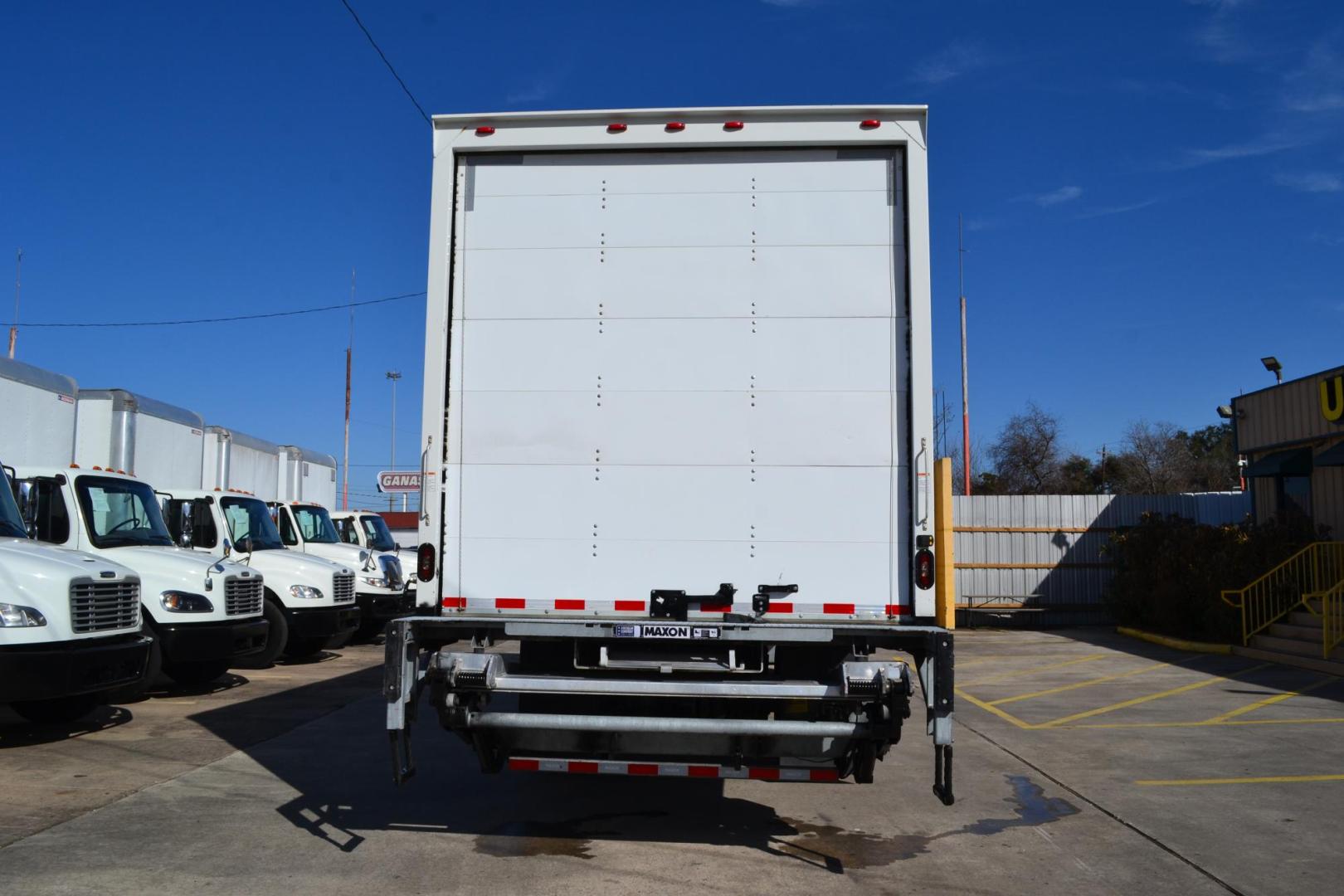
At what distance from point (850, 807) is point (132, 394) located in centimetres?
1041

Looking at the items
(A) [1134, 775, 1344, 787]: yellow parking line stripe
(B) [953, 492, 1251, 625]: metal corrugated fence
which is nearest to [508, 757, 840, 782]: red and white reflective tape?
(A) [1134, 775, 1344, 787]: yellow parking line stripe

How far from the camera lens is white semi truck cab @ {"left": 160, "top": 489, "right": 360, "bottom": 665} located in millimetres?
14188

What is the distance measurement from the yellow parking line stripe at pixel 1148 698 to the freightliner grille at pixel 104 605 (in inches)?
337

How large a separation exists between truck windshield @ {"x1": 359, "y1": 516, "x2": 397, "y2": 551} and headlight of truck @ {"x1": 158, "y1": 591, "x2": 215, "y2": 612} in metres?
8.70

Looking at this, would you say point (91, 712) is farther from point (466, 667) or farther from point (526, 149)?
point (526, 149)

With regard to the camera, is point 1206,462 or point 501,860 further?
point 1206,462

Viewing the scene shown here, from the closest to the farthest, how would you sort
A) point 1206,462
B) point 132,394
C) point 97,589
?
point 97,589
point 132,394
point 1206,462

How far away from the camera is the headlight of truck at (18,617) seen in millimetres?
8258

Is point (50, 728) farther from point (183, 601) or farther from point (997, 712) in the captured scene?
point (997, 712)

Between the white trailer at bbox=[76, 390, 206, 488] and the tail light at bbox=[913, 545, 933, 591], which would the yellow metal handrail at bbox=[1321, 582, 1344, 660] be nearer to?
the tail light at bbox=[913, 545, 933, 591]

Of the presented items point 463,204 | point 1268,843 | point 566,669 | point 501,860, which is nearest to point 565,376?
point 463,204

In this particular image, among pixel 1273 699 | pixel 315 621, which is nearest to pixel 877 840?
pixel 1273 699

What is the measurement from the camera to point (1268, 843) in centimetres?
661

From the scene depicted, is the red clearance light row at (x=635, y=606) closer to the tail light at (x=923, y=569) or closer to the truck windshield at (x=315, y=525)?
the tail light at (x=923, y=569)
